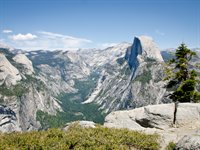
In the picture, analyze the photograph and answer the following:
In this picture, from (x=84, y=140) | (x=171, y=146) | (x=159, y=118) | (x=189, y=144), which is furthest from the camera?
(x=159, y=118)

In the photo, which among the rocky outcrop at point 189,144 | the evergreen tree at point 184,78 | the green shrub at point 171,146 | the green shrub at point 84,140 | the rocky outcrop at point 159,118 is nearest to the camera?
the rocky outcrop at point 189,144

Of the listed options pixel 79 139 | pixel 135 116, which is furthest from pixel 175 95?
pixel 79 139

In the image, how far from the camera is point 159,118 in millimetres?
33156

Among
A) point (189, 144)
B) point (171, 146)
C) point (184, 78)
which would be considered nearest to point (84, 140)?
point (171, 146)

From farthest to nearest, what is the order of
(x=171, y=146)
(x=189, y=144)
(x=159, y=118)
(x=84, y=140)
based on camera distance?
(x=159, y=118), (x=171, y=146), (x=84, y=140), (x=189, y=144)

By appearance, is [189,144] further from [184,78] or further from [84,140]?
[184,78]

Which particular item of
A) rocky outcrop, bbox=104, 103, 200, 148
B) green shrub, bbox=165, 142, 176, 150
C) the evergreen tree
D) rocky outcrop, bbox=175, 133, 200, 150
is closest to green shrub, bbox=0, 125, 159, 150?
green shrub, bbox=165, 142, 176, 150

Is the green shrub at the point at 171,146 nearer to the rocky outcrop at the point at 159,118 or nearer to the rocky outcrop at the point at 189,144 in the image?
the rocky outcrop at the point at 189,144

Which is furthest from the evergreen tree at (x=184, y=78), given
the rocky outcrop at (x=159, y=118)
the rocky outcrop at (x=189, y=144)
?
the rocky outcrop at (x=189, y=144)

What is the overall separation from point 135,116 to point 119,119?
6.69 ft

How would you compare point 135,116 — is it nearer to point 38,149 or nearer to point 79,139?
point 79,139

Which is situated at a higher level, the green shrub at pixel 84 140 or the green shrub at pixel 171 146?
the green shrub at pixel 84 140

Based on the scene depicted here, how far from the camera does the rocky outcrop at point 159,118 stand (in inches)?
1252

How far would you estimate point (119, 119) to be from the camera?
34312 millimetres
